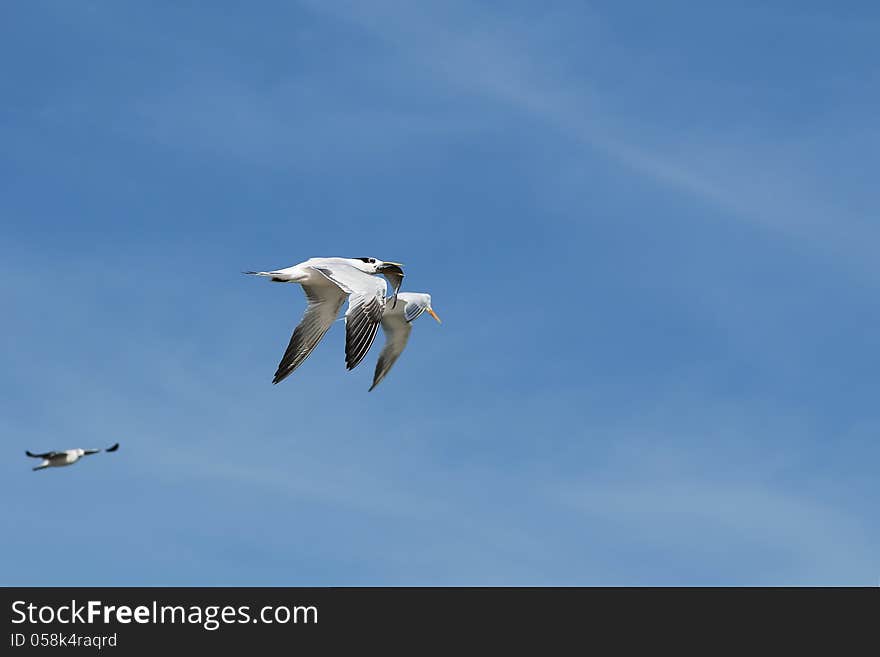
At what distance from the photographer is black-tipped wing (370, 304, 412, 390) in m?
59.2

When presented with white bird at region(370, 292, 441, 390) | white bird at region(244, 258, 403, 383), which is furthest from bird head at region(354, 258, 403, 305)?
white bird at region(370, 292, 441, 390)

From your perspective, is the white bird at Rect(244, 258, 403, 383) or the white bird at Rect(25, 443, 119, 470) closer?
the white bird at Rect(25, 443, 119, 470)

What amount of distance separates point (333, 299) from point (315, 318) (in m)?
1.10

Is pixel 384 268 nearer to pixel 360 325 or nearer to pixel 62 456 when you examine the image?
pixel 360 325

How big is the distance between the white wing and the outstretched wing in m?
10.1

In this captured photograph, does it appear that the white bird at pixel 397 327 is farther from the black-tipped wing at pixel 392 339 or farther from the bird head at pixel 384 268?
the bird head at pixel 384 268

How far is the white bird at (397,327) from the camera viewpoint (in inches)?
2334

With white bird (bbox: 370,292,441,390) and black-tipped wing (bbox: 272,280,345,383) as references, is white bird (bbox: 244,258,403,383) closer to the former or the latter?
black-tipped wing (bbox: 272,280,345,383)

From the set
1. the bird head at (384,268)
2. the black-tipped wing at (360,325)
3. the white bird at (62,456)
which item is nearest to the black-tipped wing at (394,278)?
the bird head at (384,268)
